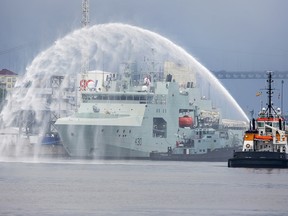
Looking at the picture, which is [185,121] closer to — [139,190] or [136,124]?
[136,124]

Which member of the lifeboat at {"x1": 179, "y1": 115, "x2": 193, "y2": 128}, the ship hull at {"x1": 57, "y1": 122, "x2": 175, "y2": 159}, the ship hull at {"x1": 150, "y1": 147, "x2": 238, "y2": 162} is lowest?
the ship hull at {"x1": 150, "y1": 147, "x2": 238, "y2": 162}

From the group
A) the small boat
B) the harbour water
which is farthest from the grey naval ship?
the harbour water

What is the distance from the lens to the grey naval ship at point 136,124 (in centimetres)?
13975

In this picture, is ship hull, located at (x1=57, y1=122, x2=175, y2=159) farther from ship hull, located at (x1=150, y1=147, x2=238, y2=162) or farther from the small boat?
the small boat

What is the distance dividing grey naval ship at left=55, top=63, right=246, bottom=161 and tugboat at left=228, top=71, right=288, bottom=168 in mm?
22064

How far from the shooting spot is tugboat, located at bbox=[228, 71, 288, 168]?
11138 cm

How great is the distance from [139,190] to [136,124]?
172 feet

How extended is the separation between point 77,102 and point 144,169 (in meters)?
44.6

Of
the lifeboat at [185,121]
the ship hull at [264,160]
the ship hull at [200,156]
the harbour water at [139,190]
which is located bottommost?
the harbour water at [139,190]

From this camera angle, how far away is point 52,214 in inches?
2758

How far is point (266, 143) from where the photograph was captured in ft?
381

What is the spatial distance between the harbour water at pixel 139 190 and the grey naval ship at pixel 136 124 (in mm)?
19736

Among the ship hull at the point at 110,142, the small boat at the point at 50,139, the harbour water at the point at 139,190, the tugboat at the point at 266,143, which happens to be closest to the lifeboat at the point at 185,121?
the ship hull at the point at 110,142

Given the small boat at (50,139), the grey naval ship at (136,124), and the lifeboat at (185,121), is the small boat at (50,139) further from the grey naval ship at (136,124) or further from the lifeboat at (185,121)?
the lifeboat at (185,121)
